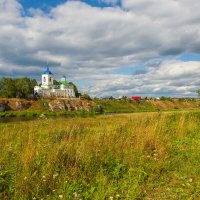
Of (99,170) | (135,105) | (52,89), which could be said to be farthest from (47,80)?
(99,170)

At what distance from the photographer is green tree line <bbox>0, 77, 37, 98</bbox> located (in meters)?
133

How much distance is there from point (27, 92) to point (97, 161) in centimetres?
13440

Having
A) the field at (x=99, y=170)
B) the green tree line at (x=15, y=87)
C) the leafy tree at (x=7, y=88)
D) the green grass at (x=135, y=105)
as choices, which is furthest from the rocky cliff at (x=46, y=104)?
the field at (x=99, y=170)

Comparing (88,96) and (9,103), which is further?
(88,96)

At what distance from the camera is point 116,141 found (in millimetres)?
7945

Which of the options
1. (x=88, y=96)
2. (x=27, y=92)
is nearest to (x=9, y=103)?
(x=27, y=92)

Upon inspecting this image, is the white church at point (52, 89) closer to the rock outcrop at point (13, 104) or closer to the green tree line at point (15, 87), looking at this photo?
the green tree line at point (15, 87)

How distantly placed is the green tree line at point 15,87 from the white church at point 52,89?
1268 centimetres

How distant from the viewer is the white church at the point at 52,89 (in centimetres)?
15250

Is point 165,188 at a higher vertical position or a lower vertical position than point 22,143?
lower

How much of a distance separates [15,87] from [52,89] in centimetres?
2621

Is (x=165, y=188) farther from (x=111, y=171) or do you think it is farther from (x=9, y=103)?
(x=9, y=103)

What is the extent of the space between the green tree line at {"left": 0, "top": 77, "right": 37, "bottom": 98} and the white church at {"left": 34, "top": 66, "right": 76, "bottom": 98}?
12678mm

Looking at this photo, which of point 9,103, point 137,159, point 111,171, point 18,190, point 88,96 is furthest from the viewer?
point 88,96
